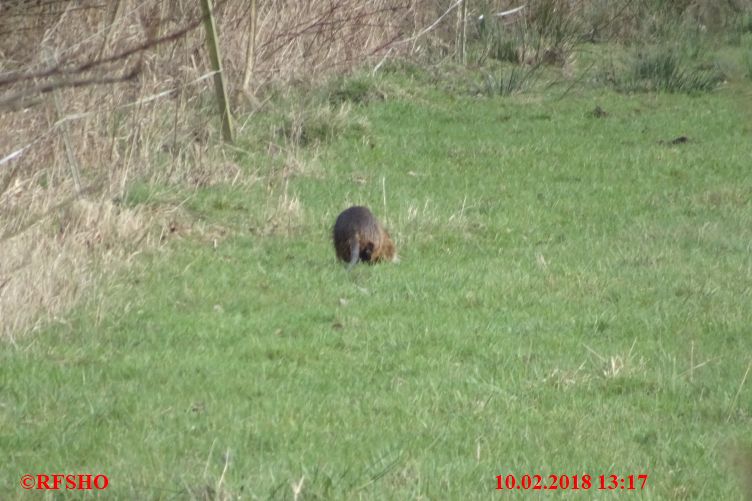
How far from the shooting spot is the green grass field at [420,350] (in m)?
4.17

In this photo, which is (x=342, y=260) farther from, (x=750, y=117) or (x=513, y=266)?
(x=750, y=117)

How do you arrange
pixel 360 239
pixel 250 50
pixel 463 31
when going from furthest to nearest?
pixel 463 31 < pixel 250 50 < pixel 360 239

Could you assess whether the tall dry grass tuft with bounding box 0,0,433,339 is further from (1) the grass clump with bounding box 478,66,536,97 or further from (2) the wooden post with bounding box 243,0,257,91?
(1) the grass clump with bounding box 478,66,536,97

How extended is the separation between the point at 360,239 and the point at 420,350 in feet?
5.66

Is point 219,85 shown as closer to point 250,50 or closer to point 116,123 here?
point 250,50

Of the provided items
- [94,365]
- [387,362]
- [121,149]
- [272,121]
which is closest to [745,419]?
[387,362]

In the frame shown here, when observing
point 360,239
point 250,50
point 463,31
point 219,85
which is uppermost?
point 250,50

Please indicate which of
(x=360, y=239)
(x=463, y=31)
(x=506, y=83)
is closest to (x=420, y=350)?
(x=360, y=239)

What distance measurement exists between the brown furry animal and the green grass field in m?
0.14

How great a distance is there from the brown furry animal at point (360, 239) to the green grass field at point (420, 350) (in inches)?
5.6

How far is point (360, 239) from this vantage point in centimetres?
725

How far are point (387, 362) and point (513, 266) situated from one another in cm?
220

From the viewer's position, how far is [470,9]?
16.7m

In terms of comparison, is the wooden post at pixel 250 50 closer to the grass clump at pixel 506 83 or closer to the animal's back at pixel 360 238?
the grass clump at pixel 506 83
